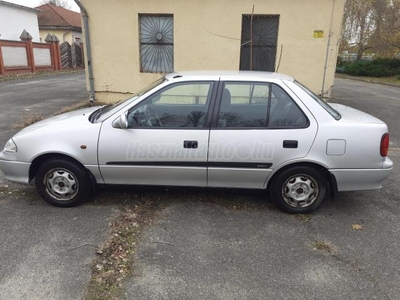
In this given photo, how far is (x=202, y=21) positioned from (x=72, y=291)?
25.5 feet

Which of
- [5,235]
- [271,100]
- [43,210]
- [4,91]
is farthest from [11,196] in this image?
[4,91]

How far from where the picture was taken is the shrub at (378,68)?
1039 inches

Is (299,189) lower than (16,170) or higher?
lower

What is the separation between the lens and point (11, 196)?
403 cm

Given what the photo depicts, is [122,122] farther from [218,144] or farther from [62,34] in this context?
[62,34]

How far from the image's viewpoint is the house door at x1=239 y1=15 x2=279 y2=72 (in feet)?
28.3

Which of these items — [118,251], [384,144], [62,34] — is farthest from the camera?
[62,34]

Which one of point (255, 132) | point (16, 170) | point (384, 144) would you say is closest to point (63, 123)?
point (16, 170)

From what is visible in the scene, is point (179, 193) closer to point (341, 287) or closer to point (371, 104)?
point (341, 287)

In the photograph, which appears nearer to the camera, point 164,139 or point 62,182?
point 164,139

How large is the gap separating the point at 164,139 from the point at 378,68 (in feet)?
94.3

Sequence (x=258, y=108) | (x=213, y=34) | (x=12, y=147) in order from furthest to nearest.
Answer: (x=213, y=34), (x=12, y=147), (x=258, y=108)

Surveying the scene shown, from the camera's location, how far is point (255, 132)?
3.47m

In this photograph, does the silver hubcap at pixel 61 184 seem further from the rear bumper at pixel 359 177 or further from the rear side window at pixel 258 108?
the rear bumper at pixel 359 177
